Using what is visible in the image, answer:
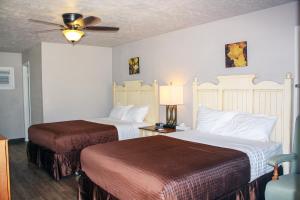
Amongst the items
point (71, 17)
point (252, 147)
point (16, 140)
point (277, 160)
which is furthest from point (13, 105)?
point (277, 160)

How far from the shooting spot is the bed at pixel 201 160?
1971mm

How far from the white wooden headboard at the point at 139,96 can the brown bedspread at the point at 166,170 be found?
2.14 metres

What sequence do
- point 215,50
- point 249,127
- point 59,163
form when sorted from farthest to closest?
1. point 215,50
2. point 59,163
3. point 249,127

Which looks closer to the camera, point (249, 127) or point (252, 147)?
point (252, 147)

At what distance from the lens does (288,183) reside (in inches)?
86.0

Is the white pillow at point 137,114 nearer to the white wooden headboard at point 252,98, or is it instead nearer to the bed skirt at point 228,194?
the white wooden headboard at point 252,98

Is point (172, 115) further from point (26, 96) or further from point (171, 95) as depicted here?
point (26, 96)

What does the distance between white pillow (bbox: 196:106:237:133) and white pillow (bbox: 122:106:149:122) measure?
144cm

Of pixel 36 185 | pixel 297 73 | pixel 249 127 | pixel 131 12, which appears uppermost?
pixel 131 12

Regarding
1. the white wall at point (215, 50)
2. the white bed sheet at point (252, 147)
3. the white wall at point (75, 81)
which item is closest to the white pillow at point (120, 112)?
the white wall at point (215, 50)

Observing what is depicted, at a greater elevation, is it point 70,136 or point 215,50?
point 215,50

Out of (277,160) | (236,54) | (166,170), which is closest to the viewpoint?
(166,170)

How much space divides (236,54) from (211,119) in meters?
1.01

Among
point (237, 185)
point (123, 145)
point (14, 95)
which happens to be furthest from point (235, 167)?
point (14, 95)
